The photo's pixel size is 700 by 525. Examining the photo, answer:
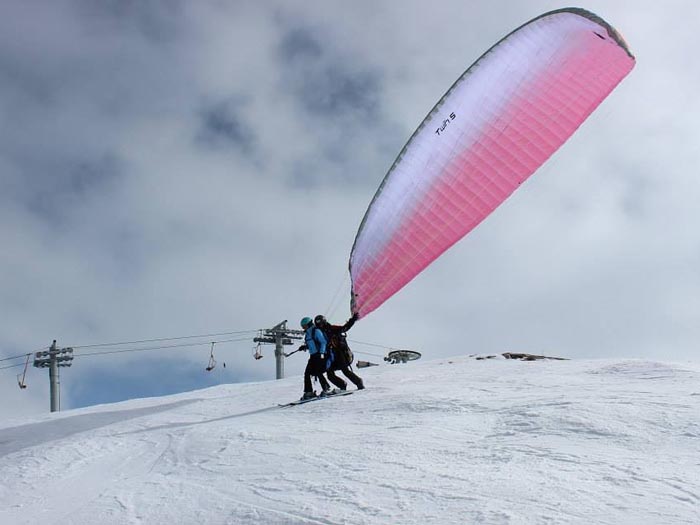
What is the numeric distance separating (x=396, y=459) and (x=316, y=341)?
6096mm

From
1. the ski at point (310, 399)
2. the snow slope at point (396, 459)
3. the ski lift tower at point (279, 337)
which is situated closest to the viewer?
the snow slope at point (396, 459)

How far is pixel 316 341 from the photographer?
13.3 m

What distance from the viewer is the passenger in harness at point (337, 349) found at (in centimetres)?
1354

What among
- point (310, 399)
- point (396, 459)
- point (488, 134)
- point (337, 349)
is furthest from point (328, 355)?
point (396, 459)

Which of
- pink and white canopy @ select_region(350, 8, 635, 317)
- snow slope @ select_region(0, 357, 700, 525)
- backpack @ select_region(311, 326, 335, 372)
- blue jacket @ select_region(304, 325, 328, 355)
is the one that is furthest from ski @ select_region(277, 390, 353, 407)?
pink and white canopy @ select_region(350, 8, 635, 317)

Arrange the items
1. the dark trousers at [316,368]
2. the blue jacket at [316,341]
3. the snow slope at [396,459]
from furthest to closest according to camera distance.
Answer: the dark trousers at [316,368] → the blue jacket at [316,341] → the snow slope at [396,459]

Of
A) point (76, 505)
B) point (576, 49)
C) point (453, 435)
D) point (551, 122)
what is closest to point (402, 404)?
point (453, 435)

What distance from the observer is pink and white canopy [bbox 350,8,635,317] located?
527 inches

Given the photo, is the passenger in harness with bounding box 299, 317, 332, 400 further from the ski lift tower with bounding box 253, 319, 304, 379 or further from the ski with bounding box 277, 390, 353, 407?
the ski lift tower with bounding box 253, 319, 304, 379

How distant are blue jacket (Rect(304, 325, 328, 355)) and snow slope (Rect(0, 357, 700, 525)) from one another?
1.31m

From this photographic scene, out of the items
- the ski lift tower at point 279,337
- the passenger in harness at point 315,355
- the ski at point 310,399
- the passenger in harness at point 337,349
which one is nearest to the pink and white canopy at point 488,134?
the passenger in harness at point 337,349

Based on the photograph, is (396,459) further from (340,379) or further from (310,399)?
(340,379)

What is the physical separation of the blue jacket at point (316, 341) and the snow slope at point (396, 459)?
131 centimetres

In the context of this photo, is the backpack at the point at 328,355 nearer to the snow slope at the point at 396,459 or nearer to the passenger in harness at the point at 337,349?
the passenger in harness at the point at 337,349
